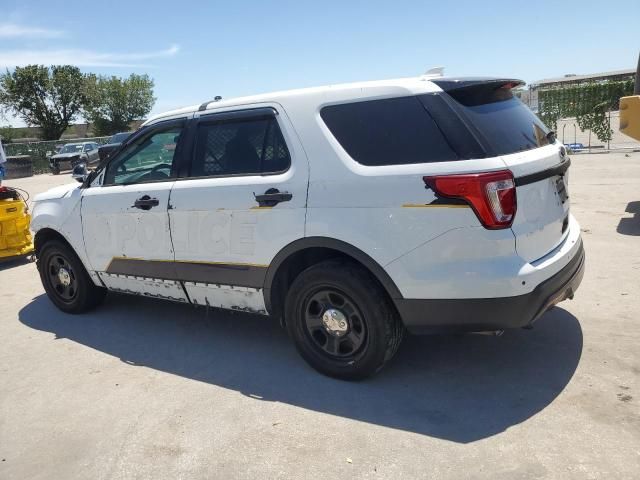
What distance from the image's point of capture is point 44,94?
180 ft

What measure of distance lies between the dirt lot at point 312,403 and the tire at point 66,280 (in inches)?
15.4

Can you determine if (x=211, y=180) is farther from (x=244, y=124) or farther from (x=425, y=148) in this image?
(x=425, y=148)

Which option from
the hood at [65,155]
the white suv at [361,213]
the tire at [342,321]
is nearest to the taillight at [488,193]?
the white suv at [361,213]

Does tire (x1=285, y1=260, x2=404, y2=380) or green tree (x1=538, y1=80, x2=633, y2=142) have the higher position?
green tree (x1=538, y1=80, x2=633, y2=142)

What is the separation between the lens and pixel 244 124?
3971mm

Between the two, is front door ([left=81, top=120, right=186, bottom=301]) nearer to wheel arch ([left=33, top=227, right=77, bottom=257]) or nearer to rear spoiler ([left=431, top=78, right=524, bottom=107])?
wheel arch ([left=33, top=227, right=77, bottom=257])

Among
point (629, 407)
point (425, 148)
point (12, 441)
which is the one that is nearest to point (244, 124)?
point (425, 148)

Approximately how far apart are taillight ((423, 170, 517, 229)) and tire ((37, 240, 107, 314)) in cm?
380

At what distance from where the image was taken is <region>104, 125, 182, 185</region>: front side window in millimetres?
4430

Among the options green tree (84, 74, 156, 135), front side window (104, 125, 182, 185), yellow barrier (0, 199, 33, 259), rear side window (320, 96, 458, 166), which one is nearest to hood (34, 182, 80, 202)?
front side window (104, 125, 182, 185)

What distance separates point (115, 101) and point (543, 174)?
55913mm

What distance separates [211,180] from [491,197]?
2.06m

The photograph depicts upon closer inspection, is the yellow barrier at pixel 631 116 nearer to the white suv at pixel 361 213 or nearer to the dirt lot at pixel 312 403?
the dirt lot at pixel 312 403

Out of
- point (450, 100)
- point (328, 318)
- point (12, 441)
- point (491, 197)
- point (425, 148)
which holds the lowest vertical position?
point (12, 441)
